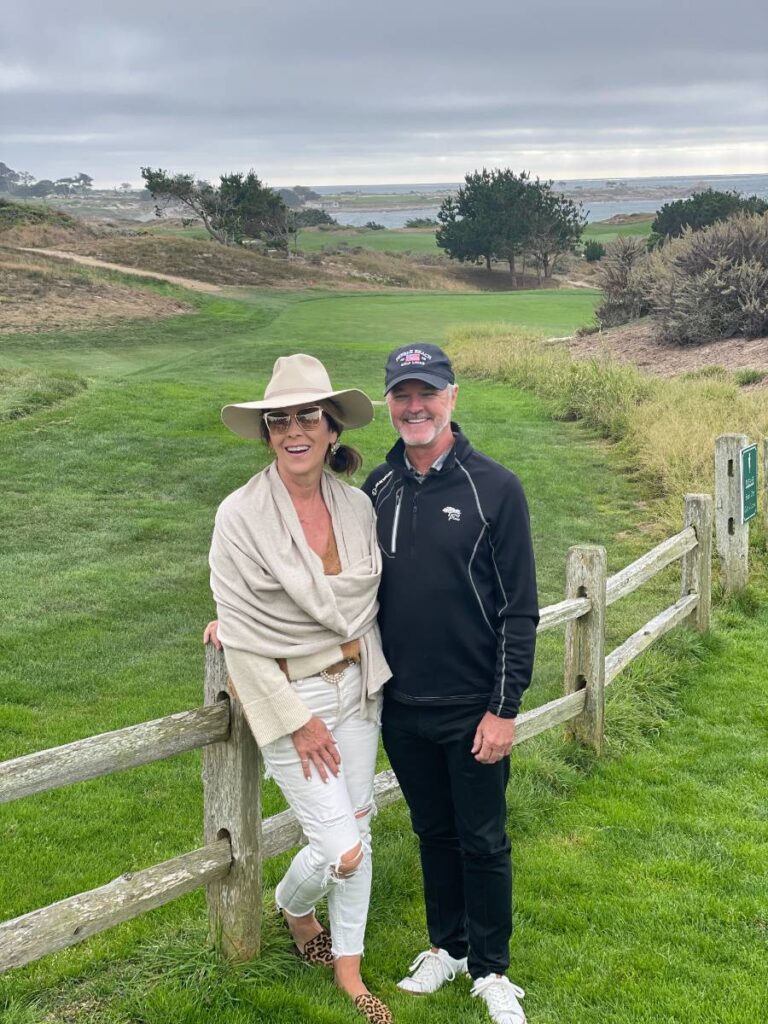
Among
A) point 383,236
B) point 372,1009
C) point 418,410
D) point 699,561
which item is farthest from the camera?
point 383,236

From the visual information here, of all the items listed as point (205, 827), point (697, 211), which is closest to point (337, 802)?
point (205, 827)

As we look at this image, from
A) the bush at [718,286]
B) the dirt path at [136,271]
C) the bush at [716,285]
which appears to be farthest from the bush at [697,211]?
the bush at [718,286]

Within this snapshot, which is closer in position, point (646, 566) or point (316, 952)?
point (316, 952)

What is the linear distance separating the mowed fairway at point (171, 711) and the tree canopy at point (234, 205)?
48.2m

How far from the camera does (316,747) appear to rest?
10.6ft

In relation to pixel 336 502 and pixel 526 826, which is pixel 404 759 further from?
pixel 526 826

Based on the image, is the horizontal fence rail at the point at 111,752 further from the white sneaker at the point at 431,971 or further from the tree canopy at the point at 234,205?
the tree canopy at the point at 234,205

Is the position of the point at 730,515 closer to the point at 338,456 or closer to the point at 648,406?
the point at 338,456

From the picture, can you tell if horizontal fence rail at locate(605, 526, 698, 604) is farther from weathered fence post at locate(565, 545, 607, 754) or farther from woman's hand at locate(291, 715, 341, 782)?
woman's hand at locate(291, 715, 341, 782)

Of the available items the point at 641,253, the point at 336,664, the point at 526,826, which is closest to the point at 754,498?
the point at 526,826

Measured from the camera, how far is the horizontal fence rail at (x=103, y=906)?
299 cm

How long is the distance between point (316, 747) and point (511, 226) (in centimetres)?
6413

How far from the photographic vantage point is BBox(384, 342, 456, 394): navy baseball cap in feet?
11.0

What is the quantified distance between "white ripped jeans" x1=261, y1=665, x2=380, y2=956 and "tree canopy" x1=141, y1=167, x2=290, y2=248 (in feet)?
214
